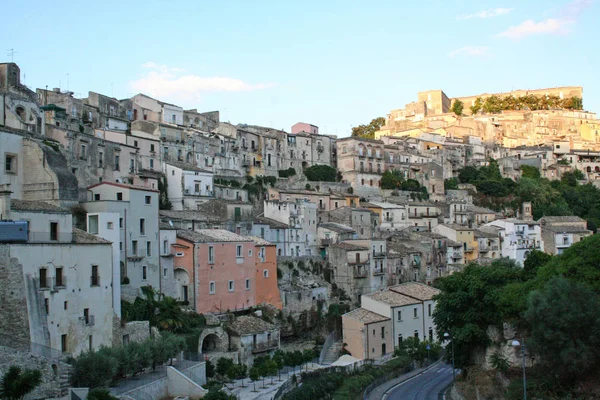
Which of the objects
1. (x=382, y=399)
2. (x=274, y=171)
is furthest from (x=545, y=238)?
(x=382, y=399)

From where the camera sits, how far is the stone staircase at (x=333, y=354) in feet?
163

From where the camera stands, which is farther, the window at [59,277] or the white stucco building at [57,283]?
the window at [59,277]

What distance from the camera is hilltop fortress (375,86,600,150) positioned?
12175 cm

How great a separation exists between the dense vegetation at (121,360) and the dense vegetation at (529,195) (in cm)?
6241

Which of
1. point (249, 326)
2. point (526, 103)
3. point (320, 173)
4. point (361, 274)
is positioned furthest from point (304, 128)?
point (526, 103)

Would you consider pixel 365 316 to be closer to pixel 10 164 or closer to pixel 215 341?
pixel 215 341

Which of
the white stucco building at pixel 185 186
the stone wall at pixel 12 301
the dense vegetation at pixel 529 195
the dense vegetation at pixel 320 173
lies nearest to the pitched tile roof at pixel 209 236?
the white stucco building at pixel 185 186

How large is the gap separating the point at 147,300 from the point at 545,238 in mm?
53611

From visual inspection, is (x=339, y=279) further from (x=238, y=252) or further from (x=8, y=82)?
(x=8, y=82)

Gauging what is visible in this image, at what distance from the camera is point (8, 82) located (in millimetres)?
46281

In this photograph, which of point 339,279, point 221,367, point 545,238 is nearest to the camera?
point 221,367

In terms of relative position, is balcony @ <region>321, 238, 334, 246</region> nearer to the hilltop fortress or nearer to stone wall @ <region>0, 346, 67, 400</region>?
stone wall @ <region>0, 346, 67, 400</region>

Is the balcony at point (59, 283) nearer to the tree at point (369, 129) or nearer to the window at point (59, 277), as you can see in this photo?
the window at point (59, 277)

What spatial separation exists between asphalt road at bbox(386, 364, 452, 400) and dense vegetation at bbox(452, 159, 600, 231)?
44.8 meters
